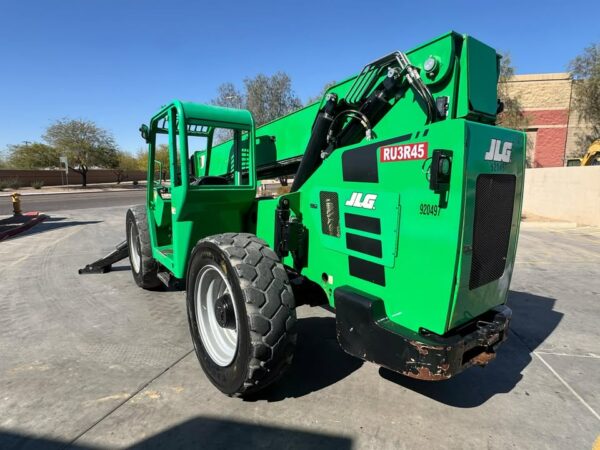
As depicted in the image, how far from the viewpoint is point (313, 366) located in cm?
345

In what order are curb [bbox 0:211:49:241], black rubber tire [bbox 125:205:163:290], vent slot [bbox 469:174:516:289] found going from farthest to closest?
curb [bbox 0:211:49:241] < black rubber tire [bbox 125:205:163:290] < vent slot [bbox 469:174:516:289]

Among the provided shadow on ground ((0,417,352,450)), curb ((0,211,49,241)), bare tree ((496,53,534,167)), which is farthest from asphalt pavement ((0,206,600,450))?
bare tree ((496,53,534,167))

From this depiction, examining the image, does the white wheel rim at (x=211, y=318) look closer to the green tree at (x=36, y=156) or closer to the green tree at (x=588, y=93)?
the green tree at (x=588, y=93)

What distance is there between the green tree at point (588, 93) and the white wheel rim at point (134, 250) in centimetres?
3213

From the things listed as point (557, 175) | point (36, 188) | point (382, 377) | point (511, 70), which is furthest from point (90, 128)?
point (382, 377)

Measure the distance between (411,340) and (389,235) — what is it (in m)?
0.67

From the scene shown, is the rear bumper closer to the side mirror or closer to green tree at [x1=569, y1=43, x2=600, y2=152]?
the side mirror

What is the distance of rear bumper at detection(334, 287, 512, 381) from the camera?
2.24 m

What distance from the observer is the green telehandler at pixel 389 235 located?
2.21 m

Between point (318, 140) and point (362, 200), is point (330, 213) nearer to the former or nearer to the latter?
point (362, 200)

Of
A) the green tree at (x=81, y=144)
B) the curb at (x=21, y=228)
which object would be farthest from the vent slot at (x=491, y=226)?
the green tree at (x=81, y=144)

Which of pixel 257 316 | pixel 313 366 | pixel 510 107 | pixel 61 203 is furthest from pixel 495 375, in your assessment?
pixel 510 107

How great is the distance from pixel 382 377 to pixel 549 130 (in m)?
33.2

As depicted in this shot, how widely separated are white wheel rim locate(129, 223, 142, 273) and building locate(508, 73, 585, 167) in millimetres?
30045
